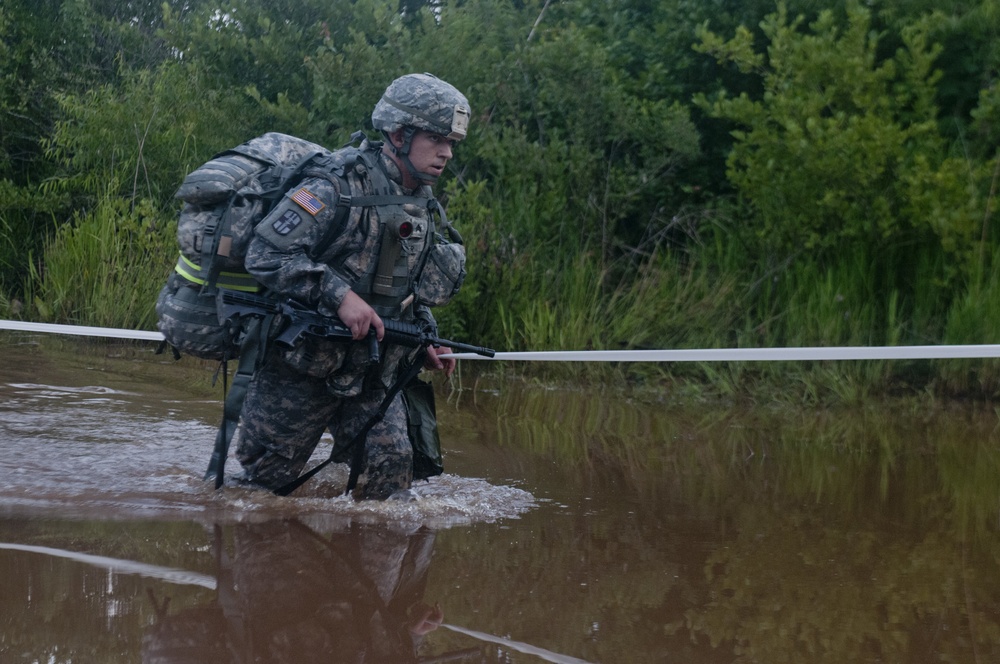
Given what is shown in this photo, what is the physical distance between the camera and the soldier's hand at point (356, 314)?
13.7 ft

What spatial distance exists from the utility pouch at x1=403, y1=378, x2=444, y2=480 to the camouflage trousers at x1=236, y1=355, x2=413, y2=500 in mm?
95

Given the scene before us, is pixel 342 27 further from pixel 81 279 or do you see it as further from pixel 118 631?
pixel 118 631

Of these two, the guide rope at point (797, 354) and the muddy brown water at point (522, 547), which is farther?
the guide rope at point (797, 354)

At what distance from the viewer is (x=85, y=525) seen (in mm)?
4250

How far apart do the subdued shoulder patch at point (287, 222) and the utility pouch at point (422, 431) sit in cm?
100

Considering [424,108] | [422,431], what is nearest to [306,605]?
[422,431]

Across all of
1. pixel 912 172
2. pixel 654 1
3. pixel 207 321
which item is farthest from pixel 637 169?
pixel 207 321

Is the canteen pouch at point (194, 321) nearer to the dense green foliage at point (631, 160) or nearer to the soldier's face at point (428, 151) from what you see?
the soldier's face at point (428, 151)

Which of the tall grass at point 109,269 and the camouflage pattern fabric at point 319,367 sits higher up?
the camouflage pattern fabric at point 319,367

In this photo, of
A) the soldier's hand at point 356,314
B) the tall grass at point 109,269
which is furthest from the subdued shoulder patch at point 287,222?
the tall grass at point 109,269

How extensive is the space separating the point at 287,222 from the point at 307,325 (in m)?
0.41

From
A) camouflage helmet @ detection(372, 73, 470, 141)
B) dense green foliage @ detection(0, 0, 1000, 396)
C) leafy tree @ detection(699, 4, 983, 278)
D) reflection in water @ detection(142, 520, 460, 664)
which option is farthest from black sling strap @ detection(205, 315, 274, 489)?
leafy tree @ detection(699, 4, 983, 278)

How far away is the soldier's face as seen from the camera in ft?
14.5

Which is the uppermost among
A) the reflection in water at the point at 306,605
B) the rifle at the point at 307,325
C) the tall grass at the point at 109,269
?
the rifle at the point at 307,325
